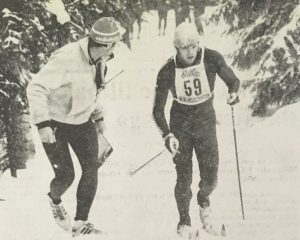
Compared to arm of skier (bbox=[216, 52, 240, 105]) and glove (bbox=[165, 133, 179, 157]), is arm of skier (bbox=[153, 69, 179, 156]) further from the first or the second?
arm of skier (bbox=[216, 52, 240, 105])

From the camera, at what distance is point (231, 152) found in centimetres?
210

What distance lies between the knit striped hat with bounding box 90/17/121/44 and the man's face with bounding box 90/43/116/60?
2 centimetres

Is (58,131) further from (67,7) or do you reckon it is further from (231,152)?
(231,152)

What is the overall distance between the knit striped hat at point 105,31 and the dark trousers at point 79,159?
27 cm

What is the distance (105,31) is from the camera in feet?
6.82

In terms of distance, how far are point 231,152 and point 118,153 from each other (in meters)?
0.36

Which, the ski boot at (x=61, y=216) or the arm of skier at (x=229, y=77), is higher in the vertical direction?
the arm of skier at (x=229, y=77)

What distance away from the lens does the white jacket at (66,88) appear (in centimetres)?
206

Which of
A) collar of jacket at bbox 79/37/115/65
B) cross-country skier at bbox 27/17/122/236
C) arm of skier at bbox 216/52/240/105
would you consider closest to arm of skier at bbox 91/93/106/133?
cross-country skier at bbox 27/17/122/236

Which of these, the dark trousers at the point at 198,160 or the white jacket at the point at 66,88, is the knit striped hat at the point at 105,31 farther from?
the dark trousers at the point at 198,160

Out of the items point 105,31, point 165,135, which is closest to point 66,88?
point 105,31

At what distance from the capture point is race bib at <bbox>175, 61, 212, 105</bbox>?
2.09m

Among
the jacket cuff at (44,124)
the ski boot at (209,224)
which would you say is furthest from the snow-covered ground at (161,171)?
the jacket cuff at (44,124)

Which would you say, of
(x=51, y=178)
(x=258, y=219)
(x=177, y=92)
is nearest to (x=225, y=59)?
(x=177, y=92)
